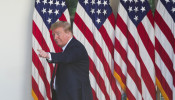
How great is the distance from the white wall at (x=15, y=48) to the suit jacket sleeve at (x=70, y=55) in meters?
1.84

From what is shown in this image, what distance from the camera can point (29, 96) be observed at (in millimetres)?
4137

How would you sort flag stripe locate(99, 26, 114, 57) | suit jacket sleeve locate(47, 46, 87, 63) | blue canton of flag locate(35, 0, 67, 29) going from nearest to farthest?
suit jacket sleeve locate(47, 46, 87, 63), blue canton of flag locate(35, 0, 67, 29), flag stripe locate(99, 26, 114, 57)

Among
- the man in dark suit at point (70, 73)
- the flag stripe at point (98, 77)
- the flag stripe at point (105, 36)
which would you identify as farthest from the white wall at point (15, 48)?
the man in dark suit at point (70, 73)

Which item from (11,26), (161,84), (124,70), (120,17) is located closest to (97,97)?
(124,70)

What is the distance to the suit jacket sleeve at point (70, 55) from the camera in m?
2.21

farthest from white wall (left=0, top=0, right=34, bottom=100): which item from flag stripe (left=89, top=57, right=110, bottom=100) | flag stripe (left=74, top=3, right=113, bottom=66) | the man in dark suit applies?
the man in dark suit

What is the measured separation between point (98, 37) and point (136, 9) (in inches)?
24.8

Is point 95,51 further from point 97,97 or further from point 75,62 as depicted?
point 75,62

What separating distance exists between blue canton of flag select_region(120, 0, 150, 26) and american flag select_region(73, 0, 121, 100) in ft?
0.76

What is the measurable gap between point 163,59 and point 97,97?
103 cm

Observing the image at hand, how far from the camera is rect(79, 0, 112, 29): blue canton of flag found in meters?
3.99

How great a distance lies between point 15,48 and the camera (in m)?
4.05

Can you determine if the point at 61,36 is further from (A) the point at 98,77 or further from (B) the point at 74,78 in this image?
(A) the point at 98,77

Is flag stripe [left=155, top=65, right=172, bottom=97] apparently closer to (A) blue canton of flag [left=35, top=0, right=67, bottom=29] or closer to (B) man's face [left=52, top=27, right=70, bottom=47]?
(A) blue canton of flag [left=35, top=0, right=67, bottom=29]
